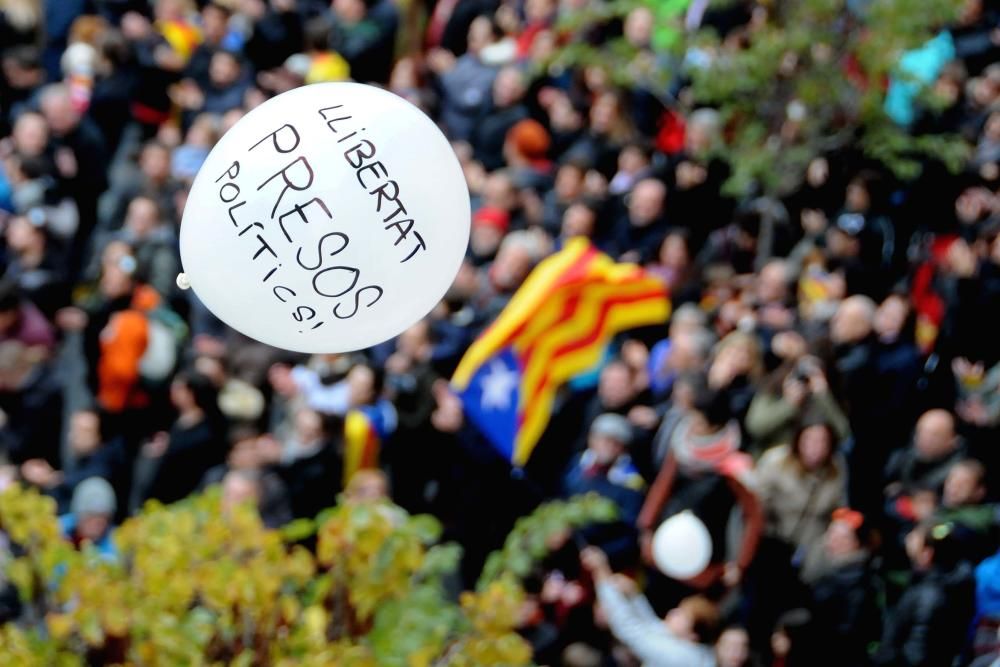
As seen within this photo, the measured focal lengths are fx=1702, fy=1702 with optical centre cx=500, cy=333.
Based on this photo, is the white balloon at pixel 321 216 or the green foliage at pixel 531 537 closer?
the white balloon at pixel 321 216

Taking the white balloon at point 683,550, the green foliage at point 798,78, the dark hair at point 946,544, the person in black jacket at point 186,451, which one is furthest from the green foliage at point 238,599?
the green foliage at point 798,78

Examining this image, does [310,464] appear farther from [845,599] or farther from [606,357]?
[845,599]

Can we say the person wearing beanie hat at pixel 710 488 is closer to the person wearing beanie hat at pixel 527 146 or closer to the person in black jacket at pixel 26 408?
the person in black jacket at pixel 26 408

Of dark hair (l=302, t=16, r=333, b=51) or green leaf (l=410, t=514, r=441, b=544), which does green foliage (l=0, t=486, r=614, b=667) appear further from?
dark hair (l=302, t=16, r=333, b=51)

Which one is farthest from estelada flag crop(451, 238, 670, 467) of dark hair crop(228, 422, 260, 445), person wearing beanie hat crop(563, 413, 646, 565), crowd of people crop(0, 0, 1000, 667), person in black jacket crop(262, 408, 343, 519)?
dark hair crop(228, 422, 260, 445)

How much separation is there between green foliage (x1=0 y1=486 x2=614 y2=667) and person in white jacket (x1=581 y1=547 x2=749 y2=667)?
2.24 m

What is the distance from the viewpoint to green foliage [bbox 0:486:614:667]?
3.95m

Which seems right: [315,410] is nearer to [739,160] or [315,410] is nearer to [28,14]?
[739,160]

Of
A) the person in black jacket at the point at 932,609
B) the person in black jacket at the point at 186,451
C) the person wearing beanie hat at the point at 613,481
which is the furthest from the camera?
the person in black jacket at the point at 186,451

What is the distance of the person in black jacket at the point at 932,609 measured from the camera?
634 centimetres

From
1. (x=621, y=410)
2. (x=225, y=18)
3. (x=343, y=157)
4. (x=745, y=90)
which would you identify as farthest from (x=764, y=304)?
(x=225, y=18)

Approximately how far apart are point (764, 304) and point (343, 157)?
4242 millimetres

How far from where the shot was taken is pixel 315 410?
7.65 meters

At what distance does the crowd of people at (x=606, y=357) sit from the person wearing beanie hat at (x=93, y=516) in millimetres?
17
